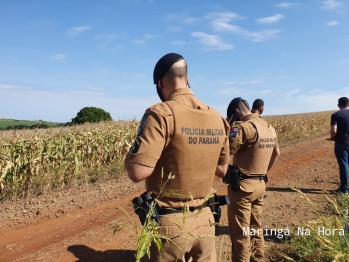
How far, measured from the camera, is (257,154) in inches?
153

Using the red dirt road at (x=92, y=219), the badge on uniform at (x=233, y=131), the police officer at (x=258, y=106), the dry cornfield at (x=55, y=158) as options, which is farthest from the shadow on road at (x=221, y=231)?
the dry cornfield at (x=55, y=158)

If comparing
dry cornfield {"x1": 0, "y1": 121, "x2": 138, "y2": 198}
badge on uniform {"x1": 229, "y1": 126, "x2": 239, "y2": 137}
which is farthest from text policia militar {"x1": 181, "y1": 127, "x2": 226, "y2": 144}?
dry cornfield {"x1": 0, "y1": 121, "x2": 138, "y2": 198}

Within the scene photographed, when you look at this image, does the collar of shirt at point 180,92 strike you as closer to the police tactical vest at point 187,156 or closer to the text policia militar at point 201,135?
the police tactical vest at point 187,156

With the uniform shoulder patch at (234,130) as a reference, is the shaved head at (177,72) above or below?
above

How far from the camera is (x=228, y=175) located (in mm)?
3873

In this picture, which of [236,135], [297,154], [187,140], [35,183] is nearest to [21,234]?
[35,183]

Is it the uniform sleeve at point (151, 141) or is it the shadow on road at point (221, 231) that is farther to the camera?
the shadow on road at point (221, 231)

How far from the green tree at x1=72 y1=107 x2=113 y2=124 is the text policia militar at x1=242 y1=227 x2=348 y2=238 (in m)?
22.3

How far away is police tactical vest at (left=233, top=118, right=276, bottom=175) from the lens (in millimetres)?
3842

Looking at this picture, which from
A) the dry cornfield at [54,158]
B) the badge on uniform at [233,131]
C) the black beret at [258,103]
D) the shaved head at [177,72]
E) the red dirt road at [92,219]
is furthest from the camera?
the dry cornfield at [54,158]

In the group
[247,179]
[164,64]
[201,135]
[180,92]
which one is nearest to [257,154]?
[247,179]

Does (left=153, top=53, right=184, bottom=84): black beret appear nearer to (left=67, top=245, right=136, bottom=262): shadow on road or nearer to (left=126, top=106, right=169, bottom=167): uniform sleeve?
(left=126, top=106, right=169, bottom=167): uniform sleeve

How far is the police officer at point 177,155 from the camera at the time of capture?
2152 mm

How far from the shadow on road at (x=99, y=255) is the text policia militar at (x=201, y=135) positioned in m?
2.75
